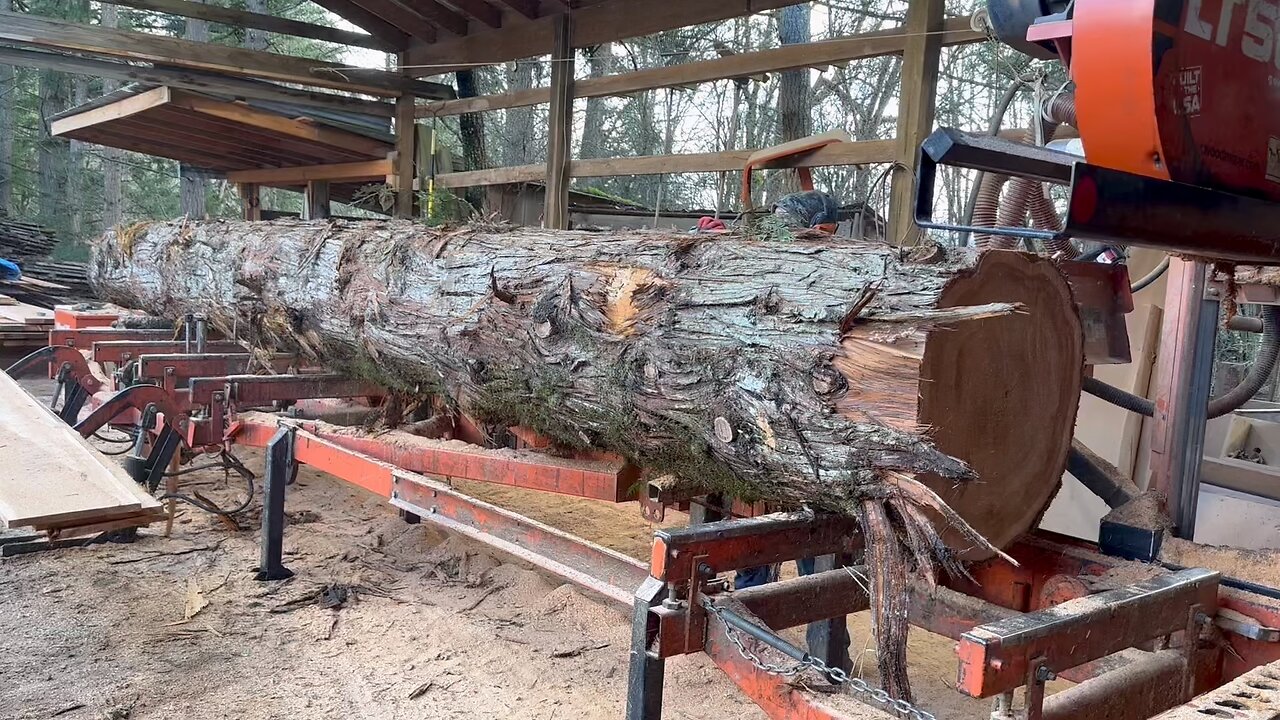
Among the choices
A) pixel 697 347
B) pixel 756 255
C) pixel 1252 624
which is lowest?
pixel 1252 624

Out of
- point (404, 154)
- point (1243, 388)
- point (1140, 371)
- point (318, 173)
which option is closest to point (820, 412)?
point (1243, 388)

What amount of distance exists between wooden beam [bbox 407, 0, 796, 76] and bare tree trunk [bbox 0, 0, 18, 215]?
15097 mm

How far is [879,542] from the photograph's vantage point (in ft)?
7.03

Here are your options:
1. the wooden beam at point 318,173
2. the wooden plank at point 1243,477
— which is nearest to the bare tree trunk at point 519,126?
the wooden beam at point 318,173

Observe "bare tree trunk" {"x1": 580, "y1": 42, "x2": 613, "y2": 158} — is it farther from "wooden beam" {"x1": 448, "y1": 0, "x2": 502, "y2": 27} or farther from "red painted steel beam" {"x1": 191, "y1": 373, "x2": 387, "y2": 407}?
"red painted steel beam" {"x1": 191, "y1": 373, "x2": 387, "y2": 407}

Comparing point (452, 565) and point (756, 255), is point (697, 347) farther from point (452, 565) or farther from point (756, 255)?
point (452, 565)

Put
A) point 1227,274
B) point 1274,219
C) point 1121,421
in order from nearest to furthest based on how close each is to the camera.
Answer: point 1274,219, point 1227,274, point 1121,421

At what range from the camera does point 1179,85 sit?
5.90 feet

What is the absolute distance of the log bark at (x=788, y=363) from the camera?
6.89ft

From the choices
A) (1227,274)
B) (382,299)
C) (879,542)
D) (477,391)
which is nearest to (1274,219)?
(1227,274)

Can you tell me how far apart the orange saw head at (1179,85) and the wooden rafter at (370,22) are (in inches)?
288

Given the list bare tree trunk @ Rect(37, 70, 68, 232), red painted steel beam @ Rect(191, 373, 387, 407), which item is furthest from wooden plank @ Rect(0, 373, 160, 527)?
bare tree trunk @ Rect(37, 70, 68, 232)

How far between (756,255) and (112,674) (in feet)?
9.12

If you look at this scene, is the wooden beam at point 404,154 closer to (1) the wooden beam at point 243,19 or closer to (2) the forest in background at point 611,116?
(1) the wooden beam at point 243,19
